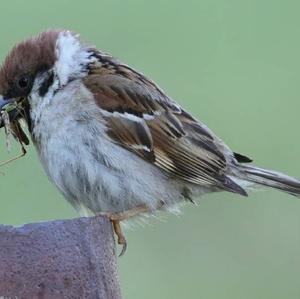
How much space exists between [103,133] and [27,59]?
388 mm

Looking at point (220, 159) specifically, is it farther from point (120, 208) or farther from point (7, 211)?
point (7, 211)

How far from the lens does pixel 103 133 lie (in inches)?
166

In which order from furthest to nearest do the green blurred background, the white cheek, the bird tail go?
the green blurred background
the bird tail
the white cheek

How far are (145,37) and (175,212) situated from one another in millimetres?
3526

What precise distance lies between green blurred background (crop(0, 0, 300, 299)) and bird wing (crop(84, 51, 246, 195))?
0.94 m

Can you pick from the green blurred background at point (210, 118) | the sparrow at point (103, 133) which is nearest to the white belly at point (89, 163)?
the sparrow at point (103, 133)

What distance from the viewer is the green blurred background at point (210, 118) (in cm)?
585

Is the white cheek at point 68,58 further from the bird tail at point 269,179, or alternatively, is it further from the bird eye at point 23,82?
the bird tail at point 269,179

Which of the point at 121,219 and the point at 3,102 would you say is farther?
the point at 3,102

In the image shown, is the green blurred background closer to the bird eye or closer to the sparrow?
the sparrow

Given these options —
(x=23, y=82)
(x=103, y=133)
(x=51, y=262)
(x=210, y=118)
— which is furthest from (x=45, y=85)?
(x=210, y=118)

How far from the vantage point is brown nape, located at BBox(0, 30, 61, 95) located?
4273mm

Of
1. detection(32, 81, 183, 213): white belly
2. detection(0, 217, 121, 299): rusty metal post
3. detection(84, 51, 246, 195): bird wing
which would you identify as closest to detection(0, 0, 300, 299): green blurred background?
detection(84, 51, 246, 195): bird wing

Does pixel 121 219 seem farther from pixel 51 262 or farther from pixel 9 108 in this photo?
pixel 51 262
